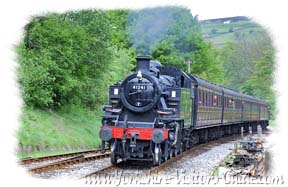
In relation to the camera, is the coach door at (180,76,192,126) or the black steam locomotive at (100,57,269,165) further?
the coach door at (180,76,192,126)

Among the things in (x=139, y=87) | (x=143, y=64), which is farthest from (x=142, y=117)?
(x=143, y=64)

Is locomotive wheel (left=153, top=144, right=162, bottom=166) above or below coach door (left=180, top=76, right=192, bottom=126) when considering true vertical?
below

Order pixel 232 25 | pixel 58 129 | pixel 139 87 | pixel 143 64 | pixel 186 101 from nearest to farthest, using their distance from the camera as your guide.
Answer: pixel 232 25 < pixel 139 87 < pixel 143 64 < pixel 186 101 < pixel 58 129

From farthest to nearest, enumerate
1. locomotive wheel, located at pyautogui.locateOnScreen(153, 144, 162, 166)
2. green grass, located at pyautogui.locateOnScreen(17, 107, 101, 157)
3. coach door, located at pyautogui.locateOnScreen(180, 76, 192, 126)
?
1. green grass, located at pyautogui.locateOnScreen(17, 107, 101, 157)
2. coach door, located at pyautogui.locateOnScreen(180, 76, 192, 126)
3. locomotive wheel, located at pyautogui.locateOnScreen(153, 144, 162, 166)

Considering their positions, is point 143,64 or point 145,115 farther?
point 143,64

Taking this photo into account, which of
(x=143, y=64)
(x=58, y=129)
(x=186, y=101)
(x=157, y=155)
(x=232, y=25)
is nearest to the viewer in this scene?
(x=157, y=155)

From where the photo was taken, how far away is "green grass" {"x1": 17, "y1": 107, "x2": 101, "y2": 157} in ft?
45.9

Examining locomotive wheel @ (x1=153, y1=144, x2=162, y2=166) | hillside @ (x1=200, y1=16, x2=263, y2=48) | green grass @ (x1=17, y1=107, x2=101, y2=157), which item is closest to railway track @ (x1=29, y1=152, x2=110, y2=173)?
green grass @ (x1=17, y1=107, x2=101, y2=157)

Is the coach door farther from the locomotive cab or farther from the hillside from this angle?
the hillside

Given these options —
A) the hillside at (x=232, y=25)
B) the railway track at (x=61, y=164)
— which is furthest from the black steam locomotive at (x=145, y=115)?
the hillside at (x=232, y=25)

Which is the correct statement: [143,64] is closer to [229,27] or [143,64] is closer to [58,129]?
[229,27]

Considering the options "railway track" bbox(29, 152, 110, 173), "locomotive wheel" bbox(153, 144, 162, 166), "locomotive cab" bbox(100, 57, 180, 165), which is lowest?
"railway track" bbox(29, 152, 110, 173)

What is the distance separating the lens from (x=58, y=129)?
657 inches

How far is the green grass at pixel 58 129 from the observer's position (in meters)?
14.0
